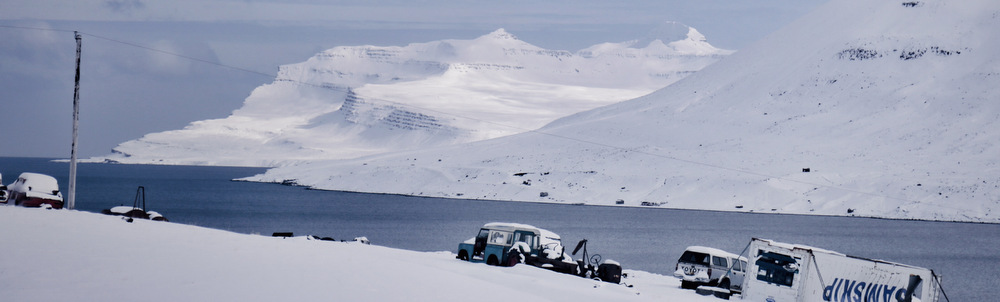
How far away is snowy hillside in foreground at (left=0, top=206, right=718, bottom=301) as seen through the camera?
18.7 metres

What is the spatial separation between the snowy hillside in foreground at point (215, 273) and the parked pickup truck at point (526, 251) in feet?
10.3

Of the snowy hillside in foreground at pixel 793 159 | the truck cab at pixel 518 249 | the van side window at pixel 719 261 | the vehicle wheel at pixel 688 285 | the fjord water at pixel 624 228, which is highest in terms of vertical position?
the snowy hillside in foreground at pixel 793 159

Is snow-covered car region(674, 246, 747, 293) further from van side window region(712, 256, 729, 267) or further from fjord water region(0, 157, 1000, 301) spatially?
fjord water region(0, 157, 1000, 301)

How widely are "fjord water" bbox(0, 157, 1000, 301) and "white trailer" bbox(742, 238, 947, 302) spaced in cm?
2252

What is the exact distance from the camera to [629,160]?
550 ft

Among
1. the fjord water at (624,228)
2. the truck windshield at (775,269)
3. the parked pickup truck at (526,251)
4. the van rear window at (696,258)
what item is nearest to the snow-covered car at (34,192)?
the parked pickup truck at (526,251)

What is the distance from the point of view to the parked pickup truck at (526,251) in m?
34.6

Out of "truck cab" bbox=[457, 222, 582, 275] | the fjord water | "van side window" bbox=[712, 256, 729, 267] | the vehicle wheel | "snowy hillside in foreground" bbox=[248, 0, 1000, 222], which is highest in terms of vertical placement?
"snowy hillside in foreground" bbox=[248, 0, 1000, 222]

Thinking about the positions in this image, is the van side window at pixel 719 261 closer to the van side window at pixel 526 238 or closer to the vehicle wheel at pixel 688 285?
the vehicle wheel at pixel 688 285

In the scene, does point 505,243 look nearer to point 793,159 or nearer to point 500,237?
point 500,237

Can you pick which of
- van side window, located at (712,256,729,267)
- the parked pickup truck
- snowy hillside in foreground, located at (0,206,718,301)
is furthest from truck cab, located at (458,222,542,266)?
van side window, located at (712,256,729,267)

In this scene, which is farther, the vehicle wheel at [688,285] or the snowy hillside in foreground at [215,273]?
the vehicle wheel at [688,285]

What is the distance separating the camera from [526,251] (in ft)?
118

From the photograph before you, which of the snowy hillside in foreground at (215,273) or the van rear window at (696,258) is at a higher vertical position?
the snowy hillside in foreground at (215,273)
